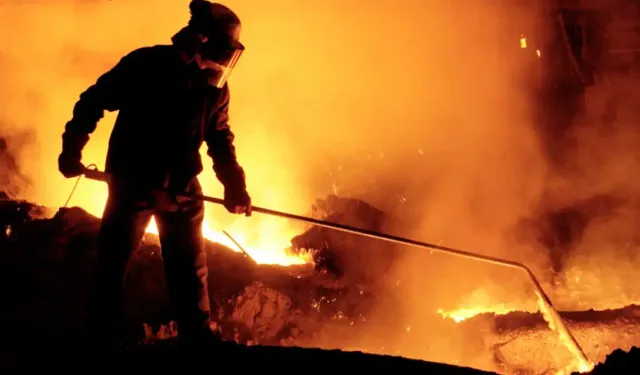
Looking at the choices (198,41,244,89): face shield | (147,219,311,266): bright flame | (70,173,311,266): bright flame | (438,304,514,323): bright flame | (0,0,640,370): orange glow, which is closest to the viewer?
(198,41,244,89): face shield

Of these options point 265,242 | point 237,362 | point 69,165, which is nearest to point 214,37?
point 69,165

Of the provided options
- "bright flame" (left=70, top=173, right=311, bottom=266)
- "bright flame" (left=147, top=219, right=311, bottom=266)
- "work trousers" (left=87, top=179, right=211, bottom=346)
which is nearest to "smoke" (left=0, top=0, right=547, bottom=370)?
"bright flame" (left=70, top=173, right=311, bottom=266)

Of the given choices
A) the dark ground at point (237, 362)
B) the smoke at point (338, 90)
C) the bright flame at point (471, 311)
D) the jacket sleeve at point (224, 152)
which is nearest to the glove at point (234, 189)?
the jacket sleeve at point (224, 152)

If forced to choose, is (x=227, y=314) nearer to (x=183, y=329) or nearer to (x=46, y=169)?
(x=183, y=329)

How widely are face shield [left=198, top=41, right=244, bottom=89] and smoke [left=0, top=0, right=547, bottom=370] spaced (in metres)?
6.77

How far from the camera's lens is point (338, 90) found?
1085cm

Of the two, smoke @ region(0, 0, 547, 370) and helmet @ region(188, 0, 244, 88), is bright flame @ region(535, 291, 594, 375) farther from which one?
smoke @ region(0, 0, 547, 370)

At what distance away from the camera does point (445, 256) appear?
798 cm

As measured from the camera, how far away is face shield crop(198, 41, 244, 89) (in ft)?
11.1

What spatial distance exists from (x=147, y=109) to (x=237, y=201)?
0.86 meters

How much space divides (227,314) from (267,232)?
10.9ft

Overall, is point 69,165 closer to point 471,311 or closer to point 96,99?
point 96,99

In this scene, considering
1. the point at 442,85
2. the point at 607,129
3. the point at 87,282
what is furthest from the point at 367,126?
the point at 87,282

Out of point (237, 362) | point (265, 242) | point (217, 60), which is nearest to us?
point (237, 362)
